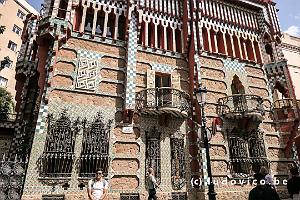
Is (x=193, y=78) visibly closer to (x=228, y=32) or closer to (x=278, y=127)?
(x=228, y=32)

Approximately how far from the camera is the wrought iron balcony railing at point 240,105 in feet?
41.7

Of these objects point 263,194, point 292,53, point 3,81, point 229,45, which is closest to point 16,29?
point 3,81

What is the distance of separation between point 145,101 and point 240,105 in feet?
18.0

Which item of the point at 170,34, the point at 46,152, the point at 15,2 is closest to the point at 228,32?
the point at 170,34

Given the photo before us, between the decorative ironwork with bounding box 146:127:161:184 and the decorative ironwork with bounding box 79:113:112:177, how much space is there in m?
1.98

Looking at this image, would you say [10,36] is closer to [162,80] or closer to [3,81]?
[3,81]

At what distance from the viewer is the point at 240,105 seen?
13297mm

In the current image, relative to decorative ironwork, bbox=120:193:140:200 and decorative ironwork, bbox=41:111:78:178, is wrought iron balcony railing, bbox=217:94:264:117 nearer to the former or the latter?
decorative ironwork, bbox=120:193:140:200

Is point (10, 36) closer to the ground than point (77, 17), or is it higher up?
higher up

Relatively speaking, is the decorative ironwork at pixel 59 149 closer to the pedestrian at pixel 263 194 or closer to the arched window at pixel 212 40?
the pedestrian at pixel 263 194

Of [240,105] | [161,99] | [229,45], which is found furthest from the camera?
[229,45]

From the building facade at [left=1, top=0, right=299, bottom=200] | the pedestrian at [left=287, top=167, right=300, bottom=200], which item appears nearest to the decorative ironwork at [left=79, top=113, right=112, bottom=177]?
the building facade at [left=1, top=0, right=299, bottom=200]

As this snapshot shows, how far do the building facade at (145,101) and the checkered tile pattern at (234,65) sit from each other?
0.25ft

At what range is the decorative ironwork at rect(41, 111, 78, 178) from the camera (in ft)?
31.8
